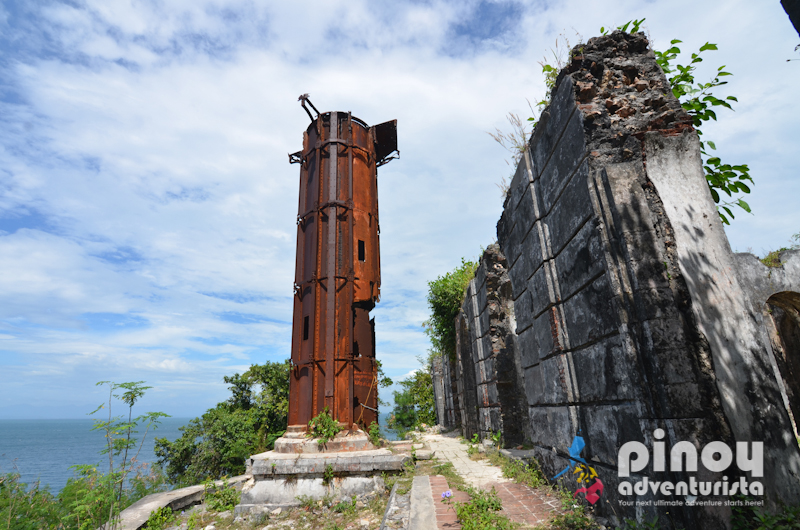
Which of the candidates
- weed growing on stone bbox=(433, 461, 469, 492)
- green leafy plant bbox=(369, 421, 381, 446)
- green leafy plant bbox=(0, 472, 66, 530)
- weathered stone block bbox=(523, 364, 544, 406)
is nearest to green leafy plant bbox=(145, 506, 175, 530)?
green leafy plant bbox=(0, 472, 66, 530)

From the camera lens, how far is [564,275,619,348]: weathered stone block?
327 cm

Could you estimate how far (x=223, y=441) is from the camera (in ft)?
39.7

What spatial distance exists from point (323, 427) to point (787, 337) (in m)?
10.3

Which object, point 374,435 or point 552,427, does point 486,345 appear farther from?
point 552,427

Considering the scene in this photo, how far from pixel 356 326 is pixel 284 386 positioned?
5303 millimetres

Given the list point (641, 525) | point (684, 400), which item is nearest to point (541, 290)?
point (684, 400)

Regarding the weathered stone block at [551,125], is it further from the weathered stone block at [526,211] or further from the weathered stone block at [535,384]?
the weathered stone block at [535,384]

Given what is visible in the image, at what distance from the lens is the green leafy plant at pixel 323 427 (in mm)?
9117

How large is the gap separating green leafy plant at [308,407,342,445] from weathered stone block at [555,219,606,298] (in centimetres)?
712

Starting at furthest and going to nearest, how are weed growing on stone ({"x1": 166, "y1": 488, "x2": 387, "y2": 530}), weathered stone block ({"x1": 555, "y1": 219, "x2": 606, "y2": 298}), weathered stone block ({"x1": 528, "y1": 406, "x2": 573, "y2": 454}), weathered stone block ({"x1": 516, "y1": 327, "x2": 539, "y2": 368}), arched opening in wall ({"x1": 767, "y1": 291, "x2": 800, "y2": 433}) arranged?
1. arched opening in wall ({"x1": 767, "y1": 291, "x2": 800, "y2": 433})
2. weed growing on stone ({"x1": 166, "y1": 488, "x2": 387, "y2": 530})
3. weathered stone block ({"x1": 516, "y1": 327, "x2": 539, "y2": 368})
4. weathered stone block ({"x1": 528, "y1": 406, "x2": 573, "y2": 454})
5. weathered stone block ({"x1": 555, "y1": 219, "x2": 606, "y2": 298})

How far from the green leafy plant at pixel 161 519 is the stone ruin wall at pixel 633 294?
7457 millimetres

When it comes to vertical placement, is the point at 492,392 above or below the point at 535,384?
below

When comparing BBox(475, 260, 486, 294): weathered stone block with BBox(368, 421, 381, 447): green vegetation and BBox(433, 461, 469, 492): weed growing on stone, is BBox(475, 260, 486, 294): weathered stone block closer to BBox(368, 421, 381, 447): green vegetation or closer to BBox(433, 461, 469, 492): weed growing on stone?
BBox(433, 461, 469, 492): weed growing on stone

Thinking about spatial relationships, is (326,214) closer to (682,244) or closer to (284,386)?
(284,386)
